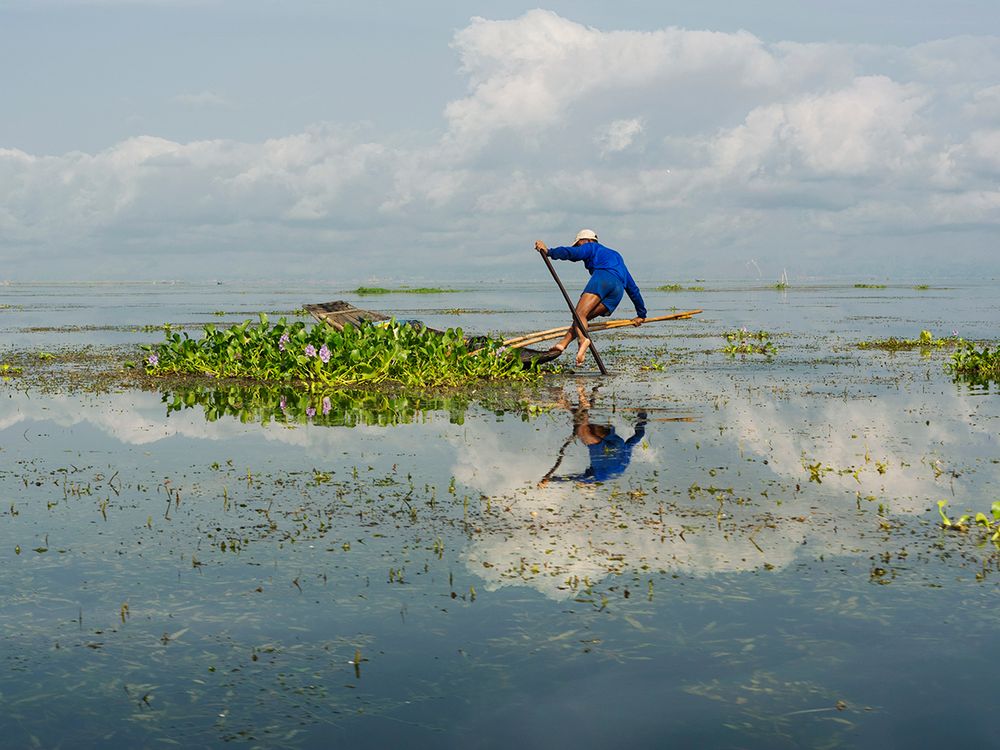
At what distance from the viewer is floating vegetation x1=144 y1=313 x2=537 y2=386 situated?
17172 millimetres

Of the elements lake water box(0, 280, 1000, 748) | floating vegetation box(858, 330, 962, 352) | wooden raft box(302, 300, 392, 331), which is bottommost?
lake water box(0, 280, 1000, 748)

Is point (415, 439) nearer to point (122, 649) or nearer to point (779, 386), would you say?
point (122, 649)

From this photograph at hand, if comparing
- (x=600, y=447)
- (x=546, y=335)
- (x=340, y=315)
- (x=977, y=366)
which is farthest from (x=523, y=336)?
(x=977, y=366)

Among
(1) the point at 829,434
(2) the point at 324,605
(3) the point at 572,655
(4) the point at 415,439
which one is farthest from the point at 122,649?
(1) the point at 829,434

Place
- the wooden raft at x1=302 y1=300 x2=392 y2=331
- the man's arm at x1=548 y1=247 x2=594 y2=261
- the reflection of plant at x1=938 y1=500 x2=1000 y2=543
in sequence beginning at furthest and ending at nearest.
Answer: the wooden raft at x1=302 y1=300 x2=392 y2=331 → the man's arm at x1=548 y1=247 x2=594 y2=261 → the reflection of plant at x1=938 y1=500 x2=1000 y2=543

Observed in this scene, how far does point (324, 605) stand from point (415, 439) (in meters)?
5.78

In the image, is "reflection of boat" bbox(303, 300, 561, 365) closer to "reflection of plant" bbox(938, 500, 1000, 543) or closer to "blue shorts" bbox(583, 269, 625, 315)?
"blue shorts" bbox(583, 269, 625, 315)

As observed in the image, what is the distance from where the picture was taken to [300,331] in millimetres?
18188

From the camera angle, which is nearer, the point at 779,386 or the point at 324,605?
the point at 324,605

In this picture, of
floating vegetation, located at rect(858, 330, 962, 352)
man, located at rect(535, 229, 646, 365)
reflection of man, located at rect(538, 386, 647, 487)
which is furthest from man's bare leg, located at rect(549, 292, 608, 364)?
floating vegetation, located at rect(858, 330, 962, 352)

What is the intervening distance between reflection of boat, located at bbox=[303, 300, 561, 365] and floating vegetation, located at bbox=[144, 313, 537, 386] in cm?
24

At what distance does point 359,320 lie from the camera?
2025cm

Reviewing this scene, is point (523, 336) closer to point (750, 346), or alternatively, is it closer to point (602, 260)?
point (602, 260)

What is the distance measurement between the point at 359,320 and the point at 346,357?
306 centimetres
